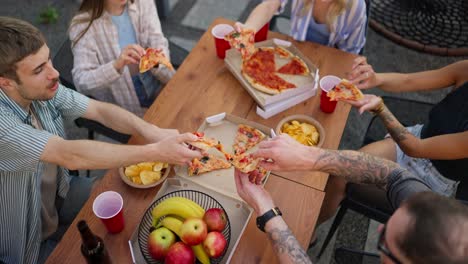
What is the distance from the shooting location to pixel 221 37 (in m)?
2.32

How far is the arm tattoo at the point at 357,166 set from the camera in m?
1.78

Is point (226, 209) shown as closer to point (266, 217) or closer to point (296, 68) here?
point (266, 217)

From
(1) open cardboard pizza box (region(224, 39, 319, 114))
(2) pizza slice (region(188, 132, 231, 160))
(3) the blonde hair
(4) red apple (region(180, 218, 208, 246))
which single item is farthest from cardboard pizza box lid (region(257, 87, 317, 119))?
(4) red apple (region(180, 218, 208, 246))

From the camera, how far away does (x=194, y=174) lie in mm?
1811

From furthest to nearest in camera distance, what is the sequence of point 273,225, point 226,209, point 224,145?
point 224,145, point 226,209, point 273,225

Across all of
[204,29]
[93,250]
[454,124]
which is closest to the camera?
[93,250]

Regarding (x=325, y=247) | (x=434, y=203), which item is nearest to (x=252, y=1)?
(x=325, y=247)

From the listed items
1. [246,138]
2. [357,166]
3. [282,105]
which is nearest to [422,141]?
[357,166]

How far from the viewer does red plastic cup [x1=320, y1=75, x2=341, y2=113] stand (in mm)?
2074

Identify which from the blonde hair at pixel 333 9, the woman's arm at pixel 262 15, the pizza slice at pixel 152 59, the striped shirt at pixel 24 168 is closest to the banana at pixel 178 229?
the striped shirt at pixel 24 168

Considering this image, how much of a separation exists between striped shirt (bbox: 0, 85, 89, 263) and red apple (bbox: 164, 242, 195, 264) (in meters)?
0.71

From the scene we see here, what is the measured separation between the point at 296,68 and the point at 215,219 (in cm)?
112

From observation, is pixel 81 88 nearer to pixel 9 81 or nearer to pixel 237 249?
pixel 9 81

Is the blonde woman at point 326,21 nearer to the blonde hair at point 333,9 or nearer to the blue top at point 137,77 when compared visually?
the blonde hair at point 333,9
